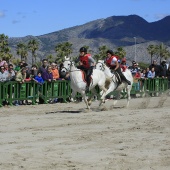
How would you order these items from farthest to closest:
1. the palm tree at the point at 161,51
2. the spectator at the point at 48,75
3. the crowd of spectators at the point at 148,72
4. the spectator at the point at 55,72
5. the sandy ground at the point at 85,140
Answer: the palm tree at the point at 161,51, the crowd of spectators at the point at 148,72, the spectator at the point at 55,72, the spectator at the point at 48,75, the sandy ground at the point at 85,140

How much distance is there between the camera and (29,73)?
24906mm

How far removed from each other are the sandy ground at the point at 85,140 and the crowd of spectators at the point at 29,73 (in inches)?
131

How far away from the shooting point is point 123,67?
23562 mm

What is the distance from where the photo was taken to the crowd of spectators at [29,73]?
77.7 feet

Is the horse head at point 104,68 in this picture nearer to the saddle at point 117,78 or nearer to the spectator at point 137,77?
the saddle at point 117,78

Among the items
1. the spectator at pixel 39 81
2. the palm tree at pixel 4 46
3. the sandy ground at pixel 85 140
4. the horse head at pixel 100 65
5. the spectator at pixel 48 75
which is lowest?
the sandy ground at pixel 85 140

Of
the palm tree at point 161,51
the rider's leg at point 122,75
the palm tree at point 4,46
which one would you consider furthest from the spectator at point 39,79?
the palm tree at point 161,51

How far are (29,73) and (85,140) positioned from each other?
12020 millimetres

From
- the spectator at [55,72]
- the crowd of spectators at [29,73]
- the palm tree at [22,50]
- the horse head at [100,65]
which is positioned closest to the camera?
the horse head at [100,65]

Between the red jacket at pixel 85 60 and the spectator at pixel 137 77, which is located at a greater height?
the red jacket at pixel 85 60

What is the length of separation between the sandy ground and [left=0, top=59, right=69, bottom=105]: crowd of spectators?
3.33 metres

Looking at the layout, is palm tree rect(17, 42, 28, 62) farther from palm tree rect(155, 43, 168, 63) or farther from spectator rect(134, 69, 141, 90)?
spectator rect(134, 69, 141, 90)

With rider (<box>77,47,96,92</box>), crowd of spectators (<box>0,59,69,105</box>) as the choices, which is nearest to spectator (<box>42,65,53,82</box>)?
crowd of spectators (<box>0,59,69,105</box>)

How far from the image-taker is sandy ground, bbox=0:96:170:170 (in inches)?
412
